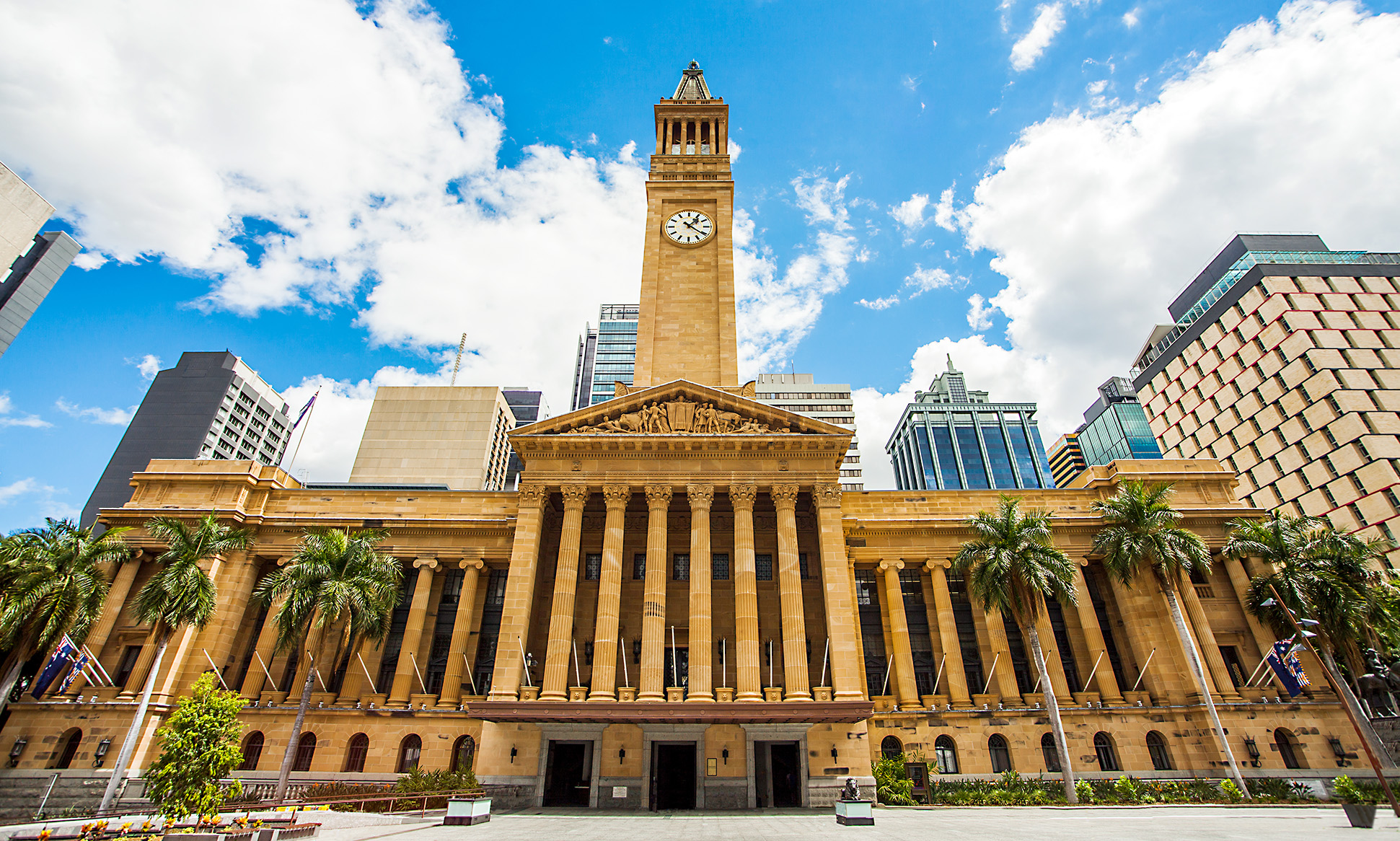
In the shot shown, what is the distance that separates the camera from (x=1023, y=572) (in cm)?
3228

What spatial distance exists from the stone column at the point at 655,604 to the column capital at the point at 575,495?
367 cm

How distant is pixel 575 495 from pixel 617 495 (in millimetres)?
2405

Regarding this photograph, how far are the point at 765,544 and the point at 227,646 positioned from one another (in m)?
32.2

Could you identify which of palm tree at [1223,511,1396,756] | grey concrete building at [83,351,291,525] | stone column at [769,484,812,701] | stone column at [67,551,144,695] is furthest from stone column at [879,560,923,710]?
grey concrete building at [83,351,291,525]

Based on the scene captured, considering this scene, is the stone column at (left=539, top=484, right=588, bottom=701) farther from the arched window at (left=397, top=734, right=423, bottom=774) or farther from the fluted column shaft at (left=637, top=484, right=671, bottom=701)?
the arched window at (left=397, top=734, right=423, bottom=774)

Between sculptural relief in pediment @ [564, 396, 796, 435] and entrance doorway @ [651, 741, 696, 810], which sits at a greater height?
sculptural relief in pediment @ [564, 396, 796, 435]

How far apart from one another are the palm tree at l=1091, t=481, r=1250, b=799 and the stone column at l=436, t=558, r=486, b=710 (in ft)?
120

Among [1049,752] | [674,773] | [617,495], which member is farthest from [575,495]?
[1049,752]

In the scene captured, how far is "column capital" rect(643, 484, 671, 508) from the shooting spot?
3684 cm

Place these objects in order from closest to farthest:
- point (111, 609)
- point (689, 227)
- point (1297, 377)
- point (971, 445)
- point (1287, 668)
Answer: point (1287, 668)
point (111, 609)
point (689, 227)
point (1297, 377)
point (971, 445)

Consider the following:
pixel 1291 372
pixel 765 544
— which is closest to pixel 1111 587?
pixel 765 544

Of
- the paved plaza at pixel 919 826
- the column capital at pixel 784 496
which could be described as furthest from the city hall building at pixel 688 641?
the paved plaza at pixel 919 826

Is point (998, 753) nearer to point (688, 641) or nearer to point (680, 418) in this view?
point (688, 641)

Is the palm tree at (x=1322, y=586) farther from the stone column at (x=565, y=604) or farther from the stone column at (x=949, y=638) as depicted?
the stone column at (x=565, y=604)
